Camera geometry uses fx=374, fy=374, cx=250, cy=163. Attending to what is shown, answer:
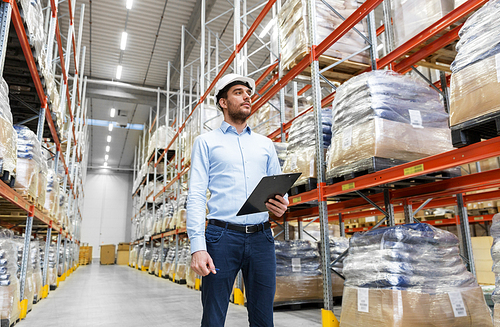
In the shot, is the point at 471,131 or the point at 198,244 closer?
the point at 198,244

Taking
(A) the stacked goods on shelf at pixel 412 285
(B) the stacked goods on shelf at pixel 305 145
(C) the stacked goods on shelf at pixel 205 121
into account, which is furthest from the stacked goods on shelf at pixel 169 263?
(A) the stacked goods on shelf at pixel 412 285

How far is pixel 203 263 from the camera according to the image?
6.36 ft

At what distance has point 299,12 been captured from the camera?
5.01m

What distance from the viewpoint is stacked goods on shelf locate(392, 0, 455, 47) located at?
12.3ft

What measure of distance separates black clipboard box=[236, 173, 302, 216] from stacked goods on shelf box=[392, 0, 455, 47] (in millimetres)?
2851

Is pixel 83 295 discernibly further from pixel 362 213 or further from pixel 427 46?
pixel 427 46

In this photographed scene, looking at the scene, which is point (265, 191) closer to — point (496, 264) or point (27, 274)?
point (496, 264)

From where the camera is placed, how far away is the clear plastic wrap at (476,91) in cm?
229

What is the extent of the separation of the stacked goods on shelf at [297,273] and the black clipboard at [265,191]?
3485 mm

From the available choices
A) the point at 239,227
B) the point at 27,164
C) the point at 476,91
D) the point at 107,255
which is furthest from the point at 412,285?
the point at 107,255

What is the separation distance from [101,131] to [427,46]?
23.9 m

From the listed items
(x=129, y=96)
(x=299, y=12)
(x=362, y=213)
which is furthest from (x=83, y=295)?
(x=129, y=96)

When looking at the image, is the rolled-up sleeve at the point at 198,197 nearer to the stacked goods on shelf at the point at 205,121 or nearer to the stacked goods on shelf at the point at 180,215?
the stacked goods on shelf at the point at 205,121

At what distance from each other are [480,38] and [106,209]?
103ft
